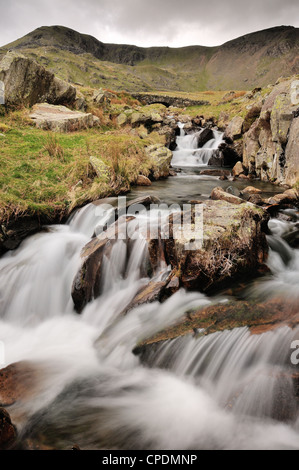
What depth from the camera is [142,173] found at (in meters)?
11.5

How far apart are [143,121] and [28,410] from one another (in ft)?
60.8

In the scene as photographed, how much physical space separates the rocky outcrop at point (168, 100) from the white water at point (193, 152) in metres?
25.6

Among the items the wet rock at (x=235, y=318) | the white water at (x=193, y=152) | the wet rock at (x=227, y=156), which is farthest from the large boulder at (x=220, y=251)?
the white water at (x=193, y=152)

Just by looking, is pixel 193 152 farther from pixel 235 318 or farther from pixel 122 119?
pixel 235 318

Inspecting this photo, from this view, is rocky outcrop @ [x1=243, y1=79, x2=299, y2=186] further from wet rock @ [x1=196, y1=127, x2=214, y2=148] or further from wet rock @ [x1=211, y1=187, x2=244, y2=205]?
wet rock @ [x1=196, y1=127, x2=214, y2=148]

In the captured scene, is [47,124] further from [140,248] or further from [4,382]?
[4,382]

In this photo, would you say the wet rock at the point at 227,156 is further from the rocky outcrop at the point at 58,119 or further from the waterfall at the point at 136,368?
the waterfall at the point at 136,368

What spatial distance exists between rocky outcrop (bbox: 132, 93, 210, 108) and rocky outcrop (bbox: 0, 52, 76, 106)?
29798 millimetres

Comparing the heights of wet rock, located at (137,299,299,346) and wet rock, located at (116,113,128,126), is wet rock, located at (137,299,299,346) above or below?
below

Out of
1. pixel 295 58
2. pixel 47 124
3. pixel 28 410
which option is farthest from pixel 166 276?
pixel 295 58

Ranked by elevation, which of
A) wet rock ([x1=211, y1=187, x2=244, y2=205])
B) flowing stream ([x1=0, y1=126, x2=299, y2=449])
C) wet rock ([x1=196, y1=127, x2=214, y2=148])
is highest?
wet rock ([x1=196, y1=127, x2=214, y2=148])

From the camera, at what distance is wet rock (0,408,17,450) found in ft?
8.55

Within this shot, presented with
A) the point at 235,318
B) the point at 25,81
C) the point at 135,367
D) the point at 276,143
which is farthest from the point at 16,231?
the point at 25,81

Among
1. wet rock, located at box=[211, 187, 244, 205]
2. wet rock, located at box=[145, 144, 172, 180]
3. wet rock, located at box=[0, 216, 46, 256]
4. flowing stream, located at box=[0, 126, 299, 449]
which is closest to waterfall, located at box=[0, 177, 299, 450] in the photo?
flowing stream, located at box=[0, 126, 299, 449]
